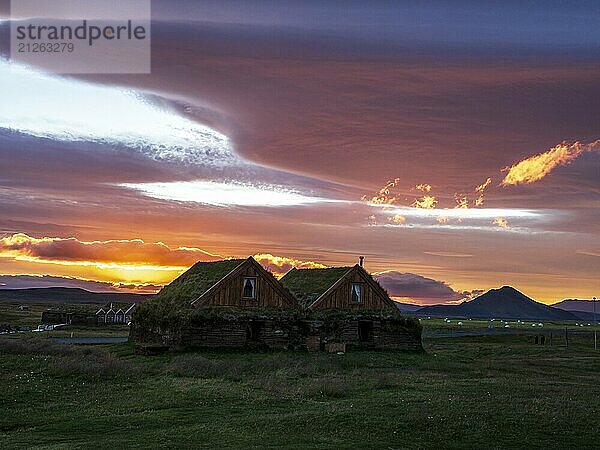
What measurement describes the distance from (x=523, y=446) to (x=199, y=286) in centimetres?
3288

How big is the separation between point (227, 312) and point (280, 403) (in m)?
21.7

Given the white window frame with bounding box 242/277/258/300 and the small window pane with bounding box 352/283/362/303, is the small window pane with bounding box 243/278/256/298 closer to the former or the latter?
the white window frame with bounding box 242/277/258/300

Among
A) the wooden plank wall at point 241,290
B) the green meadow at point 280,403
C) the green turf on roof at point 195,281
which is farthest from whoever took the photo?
the green turf on roof at point 195,281

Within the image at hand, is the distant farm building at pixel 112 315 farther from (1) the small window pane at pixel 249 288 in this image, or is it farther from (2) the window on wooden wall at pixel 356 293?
(1) the small window pane at pixel 249 288

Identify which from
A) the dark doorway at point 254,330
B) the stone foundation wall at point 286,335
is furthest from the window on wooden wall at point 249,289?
the stone foundation wall at point 286,335

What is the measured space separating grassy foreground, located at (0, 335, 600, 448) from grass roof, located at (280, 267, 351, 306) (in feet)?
37.4

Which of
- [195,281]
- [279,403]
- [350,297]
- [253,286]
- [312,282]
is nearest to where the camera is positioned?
[279,403]

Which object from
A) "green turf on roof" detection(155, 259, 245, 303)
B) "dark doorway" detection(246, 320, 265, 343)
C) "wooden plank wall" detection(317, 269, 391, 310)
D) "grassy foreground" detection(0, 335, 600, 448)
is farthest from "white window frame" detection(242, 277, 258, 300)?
"grassy foreground" detection(0, 335, 600, 448)

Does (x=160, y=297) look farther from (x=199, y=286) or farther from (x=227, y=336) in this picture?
(x=227, y=336)

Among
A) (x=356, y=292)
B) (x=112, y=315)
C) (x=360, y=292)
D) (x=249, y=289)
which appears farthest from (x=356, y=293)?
(x=112, y=315)

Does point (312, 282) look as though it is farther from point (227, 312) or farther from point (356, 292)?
point (227, 312)

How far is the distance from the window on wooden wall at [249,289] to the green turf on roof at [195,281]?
1486 millimetres

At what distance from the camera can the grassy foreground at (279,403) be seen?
2072 cm

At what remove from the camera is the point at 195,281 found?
51594 millimetres
